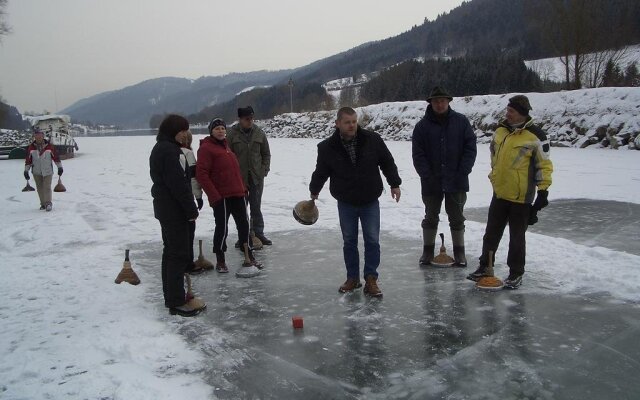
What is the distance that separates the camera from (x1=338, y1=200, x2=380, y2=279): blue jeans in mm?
4926

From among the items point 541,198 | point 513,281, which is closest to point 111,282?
point 513,281

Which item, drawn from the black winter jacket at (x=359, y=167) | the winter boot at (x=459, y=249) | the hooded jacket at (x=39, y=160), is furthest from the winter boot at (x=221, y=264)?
the hooded jacket at (x=39, y=160)

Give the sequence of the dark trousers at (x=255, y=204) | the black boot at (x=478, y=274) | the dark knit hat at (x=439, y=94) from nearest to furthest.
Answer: the black boot at (x=478, y=274)
the dark knit hat at (x=439, y=94)
the dark trousers at (x=255, y=204)

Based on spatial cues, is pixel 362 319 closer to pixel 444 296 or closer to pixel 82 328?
pixel 444 296

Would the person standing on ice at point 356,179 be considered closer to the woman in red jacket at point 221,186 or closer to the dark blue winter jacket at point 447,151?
the dark blue winter jacket at point 447,151

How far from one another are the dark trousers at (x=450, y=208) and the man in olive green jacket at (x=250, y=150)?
2462 mm

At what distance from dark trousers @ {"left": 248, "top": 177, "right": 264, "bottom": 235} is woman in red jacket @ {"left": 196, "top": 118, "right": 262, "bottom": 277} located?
43.2 inches

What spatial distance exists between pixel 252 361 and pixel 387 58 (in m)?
148

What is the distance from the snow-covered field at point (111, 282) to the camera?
3.31m

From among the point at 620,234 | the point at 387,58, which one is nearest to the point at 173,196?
the point at 620,234

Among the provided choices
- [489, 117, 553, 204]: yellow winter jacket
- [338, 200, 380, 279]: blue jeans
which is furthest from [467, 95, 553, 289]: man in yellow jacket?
[338, 200, 380, 279]: blue jeans

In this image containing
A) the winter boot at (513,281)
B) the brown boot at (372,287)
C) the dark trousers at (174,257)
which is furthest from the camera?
the winter boot at (513,281)

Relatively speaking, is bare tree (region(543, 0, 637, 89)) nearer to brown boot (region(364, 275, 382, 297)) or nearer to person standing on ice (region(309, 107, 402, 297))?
person standing on ice (region(309, 107, 402, 297))

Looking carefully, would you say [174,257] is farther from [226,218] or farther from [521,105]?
[521,105]
